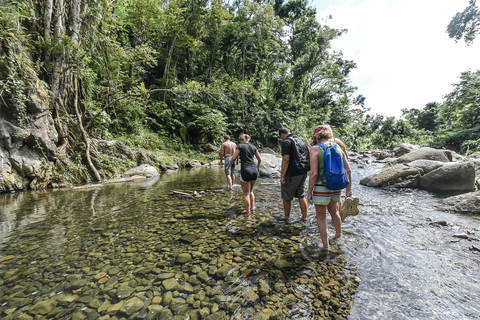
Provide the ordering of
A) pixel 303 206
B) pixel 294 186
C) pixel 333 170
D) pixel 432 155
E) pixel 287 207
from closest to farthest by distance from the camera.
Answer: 1. pixel 333 170
2. pixel 294 186
3. pixel 303 206
4. pixel 287 207
5. pixel 432 155

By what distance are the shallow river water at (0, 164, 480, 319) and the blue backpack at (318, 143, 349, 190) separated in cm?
124

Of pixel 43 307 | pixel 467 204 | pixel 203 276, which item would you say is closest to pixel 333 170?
pixel 203 276

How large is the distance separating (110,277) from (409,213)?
7.10 metres

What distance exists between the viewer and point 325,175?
3.28m

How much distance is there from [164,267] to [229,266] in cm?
100

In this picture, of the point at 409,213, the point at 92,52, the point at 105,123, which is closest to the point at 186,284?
the point at 409,213

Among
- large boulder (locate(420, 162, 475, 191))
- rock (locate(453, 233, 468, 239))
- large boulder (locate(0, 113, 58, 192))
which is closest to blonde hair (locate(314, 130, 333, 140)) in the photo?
rock (locate(453, 233, 468, 239))

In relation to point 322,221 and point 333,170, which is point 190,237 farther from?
point 333,170

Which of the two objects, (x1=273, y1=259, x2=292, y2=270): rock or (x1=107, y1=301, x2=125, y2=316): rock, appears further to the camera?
(x1=273, y1=259, x2=292, y2=270): rock

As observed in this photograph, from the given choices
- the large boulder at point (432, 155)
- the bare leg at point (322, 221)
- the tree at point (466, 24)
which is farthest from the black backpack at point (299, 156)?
the tree at point (466, 24)

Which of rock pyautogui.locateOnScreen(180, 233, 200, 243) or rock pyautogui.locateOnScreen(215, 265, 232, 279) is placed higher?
rock pyautogui.locateOnScreen(180, 233, 200, 243)

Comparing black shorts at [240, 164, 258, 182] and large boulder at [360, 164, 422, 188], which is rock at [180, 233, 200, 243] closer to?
black shorts at [240, 164, 258, 182]

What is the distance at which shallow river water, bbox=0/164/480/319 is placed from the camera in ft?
7.50

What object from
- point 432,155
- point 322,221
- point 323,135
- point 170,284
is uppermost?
point 323,135
